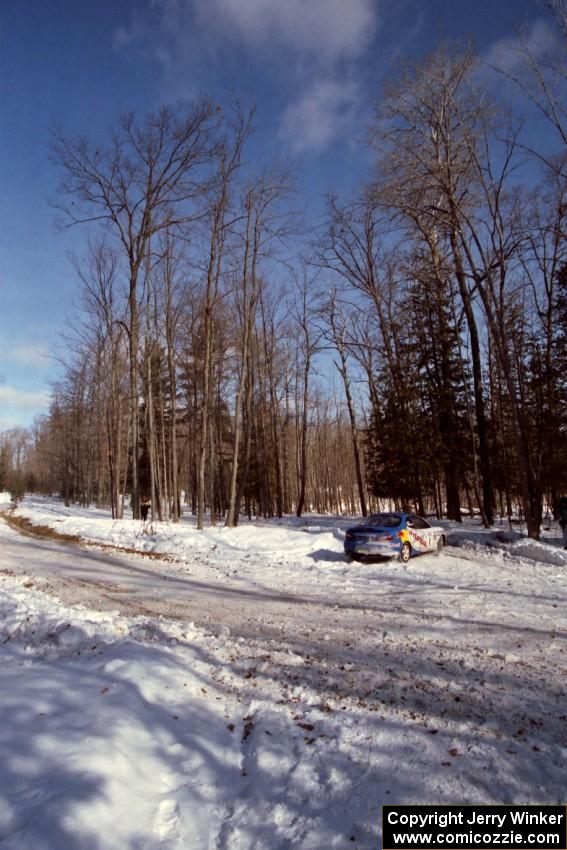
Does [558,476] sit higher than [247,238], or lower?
lower

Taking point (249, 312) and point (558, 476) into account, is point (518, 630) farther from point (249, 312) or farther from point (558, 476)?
point (558, 476)

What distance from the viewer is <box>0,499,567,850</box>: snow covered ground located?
300cm

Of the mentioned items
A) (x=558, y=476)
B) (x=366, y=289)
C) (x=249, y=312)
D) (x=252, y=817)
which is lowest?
(x=252, y=817)

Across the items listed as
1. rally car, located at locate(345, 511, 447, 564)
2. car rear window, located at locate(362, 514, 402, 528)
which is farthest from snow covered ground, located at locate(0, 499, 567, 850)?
car rear window, located at locate(362, 514, 402, 528)

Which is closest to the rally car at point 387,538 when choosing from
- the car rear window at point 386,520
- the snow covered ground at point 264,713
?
the car rear window at point 386,520

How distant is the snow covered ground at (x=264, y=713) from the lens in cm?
300

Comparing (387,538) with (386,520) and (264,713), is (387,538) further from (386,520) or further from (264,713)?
(264,713)

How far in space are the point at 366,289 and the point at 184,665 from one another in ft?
80.2

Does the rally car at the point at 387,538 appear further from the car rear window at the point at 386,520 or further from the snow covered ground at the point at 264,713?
the snow covered ground at the point at 264,713

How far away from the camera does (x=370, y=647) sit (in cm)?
624

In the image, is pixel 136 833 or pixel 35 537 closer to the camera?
pixel 136 833

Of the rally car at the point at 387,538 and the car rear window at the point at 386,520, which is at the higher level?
the car rear window at the point at 386,520

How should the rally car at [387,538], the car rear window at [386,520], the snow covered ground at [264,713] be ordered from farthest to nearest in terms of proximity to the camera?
the car rear window at [386,520] < the rally car at [387,538] < the snow covered ground at [264,713]

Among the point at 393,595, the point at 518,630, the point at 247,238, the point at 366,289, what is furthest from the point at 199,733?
the point at 366,289
